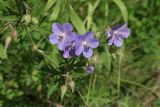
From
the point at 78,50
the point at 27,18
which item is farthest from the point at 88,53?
the point at 27,18

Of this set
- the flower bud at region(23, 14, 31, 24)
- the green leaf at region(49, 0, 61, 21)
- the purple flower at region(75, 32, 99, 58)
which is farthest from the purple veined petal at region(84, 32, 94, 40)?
the green leaf at region(49, 0, 61, 21)

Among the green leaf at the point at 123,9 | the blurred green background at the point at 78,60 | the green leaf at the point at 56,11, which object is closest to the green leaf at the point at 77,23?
the blurred green background at the point at 78,60

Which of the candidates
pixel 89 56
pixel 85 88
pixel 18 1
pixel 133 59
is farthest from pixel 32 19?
pixel 133 59

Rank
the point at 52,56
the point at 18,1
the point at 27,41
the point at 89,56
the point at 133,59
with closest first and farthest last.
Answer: the point at 89,56
the point at 18,1
the point at 52,56
the point at 27,41
the point at 133,59

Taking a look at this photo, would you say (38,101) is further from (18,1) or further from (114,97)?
(18,1)

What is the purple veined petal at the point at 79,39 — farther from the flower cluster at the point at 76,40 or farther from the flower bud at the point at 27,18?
the flower bud at the point at 27,18

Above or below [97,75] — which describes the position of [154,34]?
above
